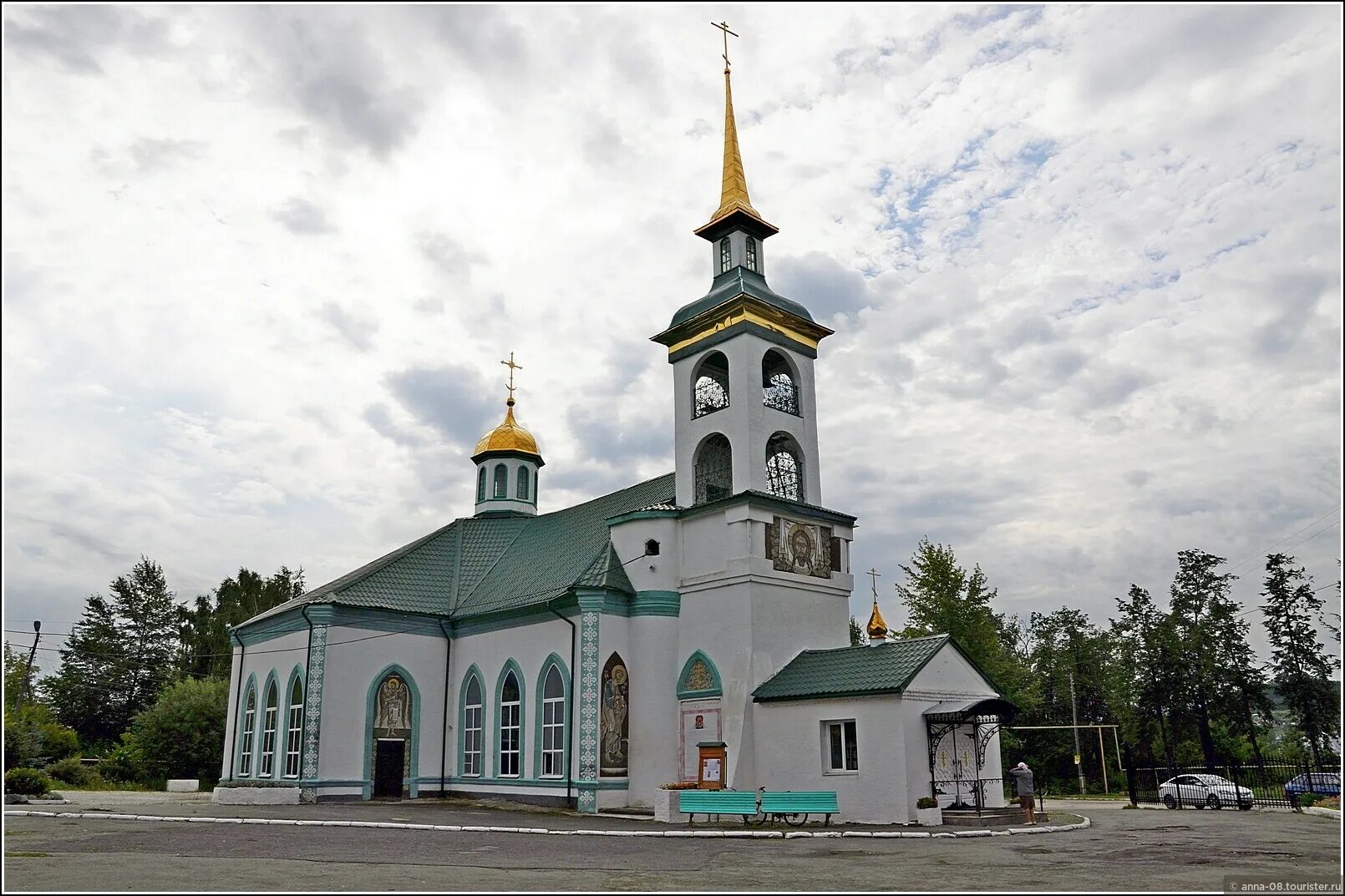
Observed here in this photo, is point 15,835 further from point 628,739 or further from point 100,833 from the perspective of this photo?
point 628,739

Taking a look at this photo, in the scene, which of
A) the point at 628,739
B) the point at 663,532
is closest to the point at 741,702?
the point at 628,739

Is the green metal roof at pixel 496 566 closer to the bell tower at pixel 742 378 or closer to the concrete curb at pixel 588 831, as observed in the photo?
the bell tower at pixel 742 378

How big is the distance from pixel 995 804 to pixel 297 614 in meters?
18.9

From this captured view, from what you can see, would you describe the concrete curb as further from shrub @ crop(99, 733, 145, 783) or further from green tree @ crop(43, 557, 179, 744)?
green tree @ crop(43, 557, 179, 744)

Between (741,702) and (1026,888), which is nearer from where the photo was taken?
(1026,888)

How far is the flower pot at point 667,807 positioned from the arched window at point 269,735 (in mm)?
14432

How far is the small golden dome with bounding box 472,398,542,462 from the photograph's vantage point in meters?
38.8

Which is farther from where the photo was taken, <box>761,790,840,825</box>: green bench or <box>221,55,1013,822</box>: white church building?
<box>221,55,1013,822</box>: white church building

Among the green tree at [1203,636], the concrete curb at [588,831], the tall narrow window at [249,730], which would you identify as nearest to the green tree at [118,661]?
the tall narrow window at [249,730]

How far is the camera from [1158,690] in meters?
43.6

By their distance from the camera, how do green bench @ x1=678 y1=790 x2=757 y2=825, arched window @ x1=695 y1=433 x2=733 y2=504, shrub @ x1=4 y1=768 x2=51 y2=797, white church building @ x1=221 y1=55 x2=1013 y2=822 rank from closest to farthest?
green bench @ x1=678 y1=790 x2=757 y2=825 < white church building @ x1=221 y1=55 x2=1013 y2=822 < shrub @ x1=4 y1=768 x2=51 y2=797 < arched window @ x1=695 y1=433 x2=733 y2=504

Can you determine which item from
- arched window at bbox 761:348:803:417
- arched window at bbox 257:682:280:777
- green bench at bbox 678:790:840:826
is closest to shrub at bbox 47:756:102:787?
arched window at bbox 257:682:280:777

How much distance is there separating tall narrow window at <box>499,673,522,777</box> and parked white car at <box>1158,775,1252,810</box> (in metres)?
17.5

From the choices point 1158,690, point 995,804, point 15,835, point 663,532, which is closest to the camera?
point 15,835
